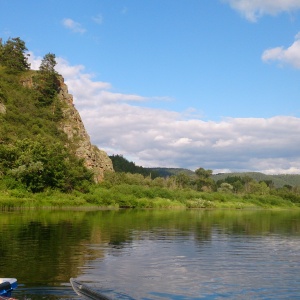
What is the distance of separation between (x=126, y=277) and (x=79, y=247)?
9.24 metres

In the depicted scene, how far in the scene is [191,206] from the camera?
118 meters

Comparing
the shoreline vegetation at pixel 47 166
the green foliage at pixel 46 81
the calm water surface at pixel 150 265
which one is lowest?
the calm water surface at pixel 150 265

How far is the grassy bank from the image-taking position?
74312mm

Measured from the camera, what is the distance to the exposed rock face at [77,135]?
12044 centimetres

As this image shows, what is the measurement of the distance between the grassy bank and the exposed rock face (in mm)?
11603

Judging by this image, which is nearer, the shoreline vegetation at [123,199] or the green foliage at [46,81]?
the shoreline vegetation at [123,199]

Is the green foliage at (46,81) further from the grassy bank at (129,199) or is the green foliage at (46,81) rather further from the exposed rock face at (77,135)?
the grassy bank at (129,199)

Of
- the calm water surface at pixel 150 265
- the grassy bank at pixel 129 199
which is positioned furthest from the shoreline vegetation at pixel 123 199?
the calm water surface at pixel 150 265

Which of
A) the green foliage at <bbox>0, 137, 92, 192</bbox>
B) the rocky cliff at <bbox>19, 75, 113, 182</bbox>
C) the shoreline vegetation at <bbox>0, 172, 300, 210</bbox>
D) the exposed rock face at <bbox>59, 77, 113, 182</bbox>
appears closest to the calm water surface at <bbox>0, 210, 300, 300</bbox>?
the shoreline vegetation at <bbox>0, 172, 300, 210</bbox>

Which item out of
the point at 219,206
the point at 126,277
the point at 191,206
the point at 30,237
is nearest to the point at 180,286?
the point at 126,277

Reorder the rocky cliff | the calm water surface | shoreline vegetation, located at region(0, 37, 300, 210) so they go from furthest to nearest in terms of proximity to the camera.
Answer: the rocky cliff → shoreline vegetation, located at region(0, 37, 300, 210) → the calm water surface

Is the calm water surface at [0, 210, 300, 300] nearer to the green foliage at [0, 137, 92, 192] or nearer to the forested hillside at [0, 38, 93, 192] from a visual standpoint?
the green foliage at [0, 137, 92, 192]

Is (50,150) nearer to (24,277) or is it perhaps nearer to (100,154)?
(100,154)

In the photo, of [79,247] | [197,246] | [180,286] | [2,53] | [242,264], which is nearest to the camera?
[180,286]
